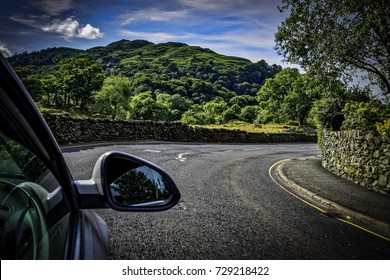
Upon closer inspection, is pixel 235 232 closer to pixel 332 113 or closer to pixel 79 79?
pixel 332 113

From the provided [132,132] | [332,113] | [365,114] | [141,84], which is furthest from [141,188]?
[141,84]

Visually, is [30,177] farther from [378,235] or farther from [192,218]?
[378,235]

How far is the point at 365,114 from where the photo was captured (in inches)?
428

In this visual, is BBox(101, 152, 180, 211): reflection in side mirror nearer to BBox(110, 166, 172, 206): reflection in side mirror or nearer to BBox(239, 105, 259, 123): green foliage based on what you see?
BBox(110, 166, 172, 206): reflection in side mirror

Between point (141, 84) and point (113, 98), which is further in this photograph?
point (141, 84)

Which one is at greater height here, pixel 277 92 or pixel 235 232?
pixel 277 92

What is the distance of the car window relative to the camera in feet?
2.69

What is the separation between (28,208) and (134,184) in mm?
518

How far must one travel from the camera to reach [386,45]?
9547 millimetres

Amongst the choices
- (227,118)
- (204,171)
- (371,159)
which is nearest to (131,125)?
(204,171)

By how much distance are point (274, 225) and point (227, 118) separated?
64.9m

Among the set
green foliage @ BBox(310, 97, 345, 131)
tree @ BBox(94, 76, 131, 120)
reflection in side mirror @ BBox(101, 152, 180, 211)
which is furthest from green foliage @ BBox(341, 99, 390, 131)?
tree @ BBox(94, 76, 131, 120)

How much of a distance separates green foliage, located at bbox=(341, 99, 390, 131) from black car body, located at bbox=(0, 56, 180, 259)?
1143cm

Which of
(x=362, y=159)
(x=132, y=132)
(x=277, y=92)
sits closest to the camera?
(x=362, y=159)
